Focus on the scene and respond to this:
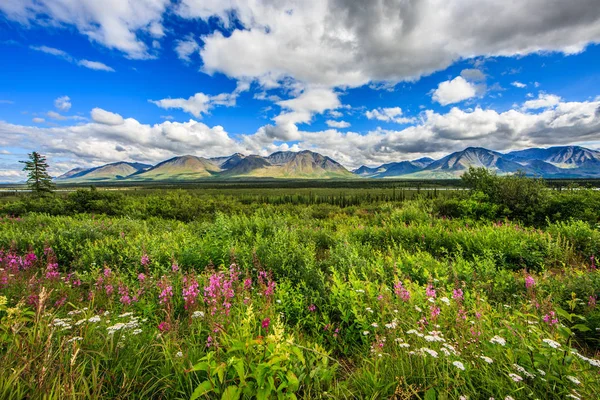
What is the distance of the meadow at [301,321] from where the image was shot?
2219 mm

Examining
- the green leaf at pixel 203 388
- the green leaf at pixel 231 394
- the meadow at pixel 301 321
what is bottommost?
the meadow at pixel 301 321

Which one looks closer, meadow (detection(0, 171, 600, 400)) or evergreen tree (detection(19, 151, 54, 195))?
meadow (detection(0, 171, 600, 400))

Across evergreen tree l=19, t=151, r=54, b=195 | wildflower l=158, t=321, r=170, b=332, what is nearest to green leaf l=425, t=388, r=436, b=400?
wildflower l=158, t=321, r=170, b=332

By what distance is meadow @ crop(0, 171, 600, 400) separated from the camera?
2219 mm

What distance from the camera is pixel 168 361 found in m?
2.64

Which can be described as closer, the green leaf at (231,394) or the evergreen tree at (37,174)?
the green leaf at (231,394)

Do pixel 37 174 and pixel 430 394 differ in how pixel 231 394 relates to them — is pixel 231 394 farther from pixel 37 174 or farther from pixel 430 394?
pixel 37 174

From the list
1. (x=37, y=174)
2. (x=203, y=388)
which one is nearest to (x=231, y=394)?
(x=203, y=388)

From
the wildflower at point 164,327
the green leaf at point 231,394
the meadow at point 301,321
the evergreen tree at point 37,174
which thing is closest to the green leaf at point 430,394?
the meadow at point 301,321

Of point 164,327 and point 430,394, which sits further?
point 164,327

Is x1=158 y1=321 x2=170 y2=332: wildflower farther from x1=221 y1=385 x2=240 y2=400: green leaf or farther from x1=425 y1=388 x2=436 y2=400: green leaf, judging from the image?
x1=425 y1=388 x2=436 y2=400: green leaf

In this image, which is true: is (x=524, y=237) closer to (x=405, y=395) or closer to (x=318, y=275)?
(x=318, y=275)

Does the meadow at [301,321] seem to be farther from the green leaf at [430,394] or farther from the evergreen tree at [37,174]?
the evergreen tree at [37,174]

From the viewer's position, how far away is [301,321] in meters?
4.14
